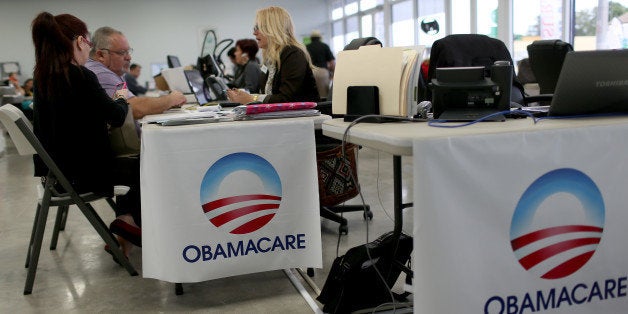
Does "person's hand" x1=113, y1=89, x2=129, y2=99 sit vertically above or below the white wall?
below

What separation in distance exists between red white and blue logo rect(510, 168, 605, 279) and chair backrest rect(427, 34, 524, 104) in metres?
1.13

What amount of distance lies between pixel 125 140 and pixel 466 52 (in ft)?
4.88

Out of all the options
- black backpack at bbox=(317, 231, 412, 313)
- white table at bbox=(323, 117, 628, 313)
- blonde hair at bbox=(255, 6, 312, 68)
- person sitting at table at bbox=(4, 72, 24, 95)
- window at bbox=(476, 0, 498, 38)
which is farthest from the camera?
person sitting at table at bbox=(4, 72, 24, 95)

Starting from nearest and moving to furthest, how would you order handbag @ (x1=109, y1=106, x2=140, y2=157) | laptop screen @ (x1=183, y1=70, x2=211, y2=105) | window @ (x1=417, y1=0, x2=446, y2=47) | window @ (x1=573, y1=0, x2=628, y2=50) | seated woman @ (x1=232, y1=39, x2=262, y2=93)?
handbag @ (x1=109, y1=106, x2=140, y2=157) < laptop screen @ (x1=183, y1=70, x2=211, y2=105) < seated woman @ (x1=232, y1=39, x2=262, y2=93) < window @ (x1=573, y1=0, x2=628, y2=50) < window @ (x1=417, y1=0, x2=446, y2=47)

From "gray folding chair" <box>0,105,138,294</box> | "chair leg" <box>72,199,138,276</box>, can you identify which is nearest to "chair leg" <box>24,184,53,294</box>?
"gray folding chair" <box>0,105,138,294</box>

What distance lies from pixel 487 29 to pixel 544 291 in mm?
6810

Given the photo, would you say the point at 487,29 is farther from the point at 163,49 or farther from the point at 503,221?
the point at 163,49

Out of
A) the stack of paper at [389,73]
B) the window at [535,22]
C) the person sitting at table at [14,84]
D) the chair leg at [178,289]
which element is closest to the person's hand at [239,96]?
→ the chair leg at [178,289]

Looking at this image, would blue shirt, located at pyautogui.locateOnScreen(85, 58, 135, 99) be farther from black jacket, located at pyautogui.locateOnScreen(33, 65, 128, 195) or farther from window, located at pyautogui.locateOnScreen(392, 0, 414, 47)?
window, located at pyautogui.locateOnScreen(392, 0, 414, 47)

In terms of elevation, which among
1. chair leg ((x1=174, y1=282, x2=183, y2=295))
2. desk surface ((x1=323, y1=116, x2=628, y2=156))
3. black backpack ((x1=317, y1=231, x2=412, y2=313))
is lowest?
chair leg ((x1=174, y1=282, x2=183, y2=295))

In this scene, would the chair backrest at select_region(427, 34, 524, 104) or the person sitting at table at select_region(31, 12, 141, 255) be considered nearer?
the person sitting at table at select_region(31, 12, 141, 255)

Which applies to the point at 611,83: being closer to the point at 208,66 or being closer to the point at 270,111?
the point at 270,111

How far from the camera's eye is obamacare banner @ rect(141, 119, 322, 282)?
72.2 inches

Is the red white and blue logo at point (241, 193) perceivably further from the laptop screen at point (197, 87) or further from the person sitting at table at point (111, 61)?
the laptop screen at point (197, 87)
